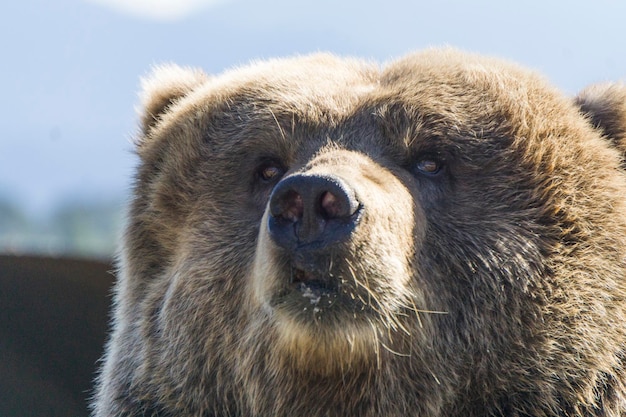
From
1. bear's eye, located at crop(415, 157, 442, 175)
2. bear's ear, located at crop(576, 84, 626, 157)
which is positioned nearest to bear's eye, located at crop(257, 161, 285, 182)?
bear's eye, located at crop(415, 157, 442, 175)

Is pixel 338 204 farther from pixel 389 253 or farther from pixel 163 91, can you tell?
pixel 163 91

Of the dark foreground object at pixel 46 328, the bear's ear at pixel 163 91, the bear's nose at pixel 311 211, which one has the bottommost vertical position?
the dark foreground object at pixel 46 328

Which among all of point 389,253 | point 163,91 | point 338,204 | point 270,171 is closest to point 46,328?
point 163,91

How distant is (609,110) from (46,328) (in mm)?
4499

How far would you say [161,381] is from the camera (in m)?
4.45

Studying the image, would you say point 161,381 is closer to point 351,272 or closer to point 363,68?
point 351,272

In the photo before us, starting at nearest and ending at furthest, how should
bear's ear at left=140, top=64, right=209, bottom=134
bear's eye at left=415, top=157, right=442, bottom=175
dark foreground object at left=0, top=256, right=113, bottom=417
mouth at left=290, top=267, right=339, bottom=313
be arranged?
mouth at left=290, top=267, right=339, bottom=313
bear's eye at left=415, top=157, right=442, bottom=175
bear's ear at left=140, top=64, right=209, bottom=134
dark foreground object at left=0, top=256, right=113, bottom=417

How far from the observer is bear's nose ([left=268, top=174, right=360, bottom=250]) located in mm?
3566

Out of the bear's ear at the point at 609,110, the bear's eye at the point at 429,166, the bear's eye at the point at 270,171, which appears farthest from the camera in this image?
the bear's ear at the point at 609,110

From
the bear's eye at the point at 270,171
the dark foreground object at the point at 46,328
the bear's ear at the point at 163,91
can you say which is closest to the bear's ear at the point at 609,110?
the bear's eye at the point at 270,171

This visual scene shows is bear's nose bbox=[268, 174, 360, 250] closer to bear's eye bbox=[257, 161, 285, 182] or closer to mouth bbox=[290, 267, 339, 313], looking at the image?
mouth bbox=[290, 267, 339, 313]

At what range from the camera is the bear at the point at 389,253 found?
3762 mm

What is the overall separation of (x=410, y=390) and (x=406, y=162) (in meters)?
1.01

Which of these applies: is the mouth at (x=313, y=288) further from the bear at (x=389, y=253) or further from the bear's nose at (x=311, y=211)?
the bear's nose at (x=311, y=211)
